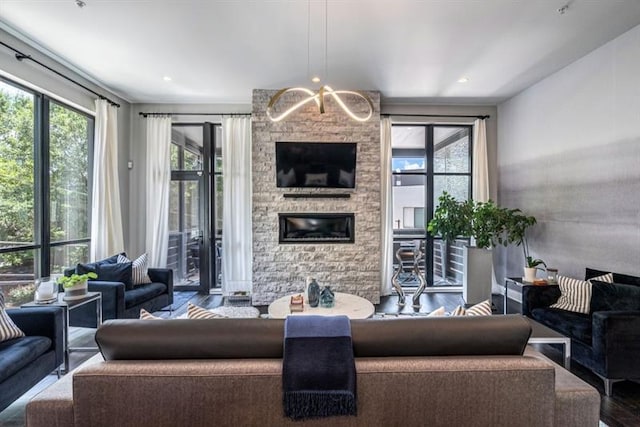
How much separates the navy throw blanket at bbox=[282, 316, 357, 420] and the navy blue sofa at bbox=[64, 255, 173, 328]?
2838 millimetres

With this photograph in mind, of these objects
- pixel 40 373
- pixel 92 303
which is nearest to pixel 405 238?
pixel 92 303

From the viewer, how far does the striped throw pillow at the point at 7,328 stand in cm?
221

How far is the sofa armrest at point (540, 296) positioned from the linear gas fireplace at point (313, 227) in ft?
7.48

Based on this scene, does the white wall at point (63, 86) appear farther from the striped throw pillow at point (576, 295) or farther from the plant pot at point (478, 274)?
the striped throw pillow at point (576, 295)

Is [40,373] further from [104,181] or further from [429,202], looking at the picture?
[429,202]

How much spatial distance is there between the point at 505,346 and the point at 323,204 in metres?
3.49

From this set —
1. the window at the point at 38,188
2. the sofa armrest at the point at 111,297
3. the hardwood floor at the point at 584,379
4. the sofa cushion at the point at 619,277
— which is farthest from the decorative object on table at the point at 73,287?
the sofa cushion at the point at 619,277

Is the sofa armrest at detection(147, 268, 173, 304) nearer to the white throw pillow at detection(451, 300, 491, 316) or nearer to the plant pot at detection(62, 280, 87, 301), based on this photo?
the plant pot at detection(62, 280, 87, 301)

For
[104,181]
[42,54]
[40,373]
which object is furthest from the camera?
[104,181]

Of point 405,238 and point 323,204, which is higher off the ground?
point 323,204

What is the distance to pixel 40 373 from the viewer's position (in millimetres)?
2271

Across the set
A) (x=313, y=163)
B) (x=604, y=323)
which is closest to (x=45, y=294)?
(x=313, y=163)

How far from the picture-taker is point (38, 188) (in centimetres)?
351

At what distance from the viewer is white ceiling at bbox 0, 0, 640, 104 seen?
2.70m
